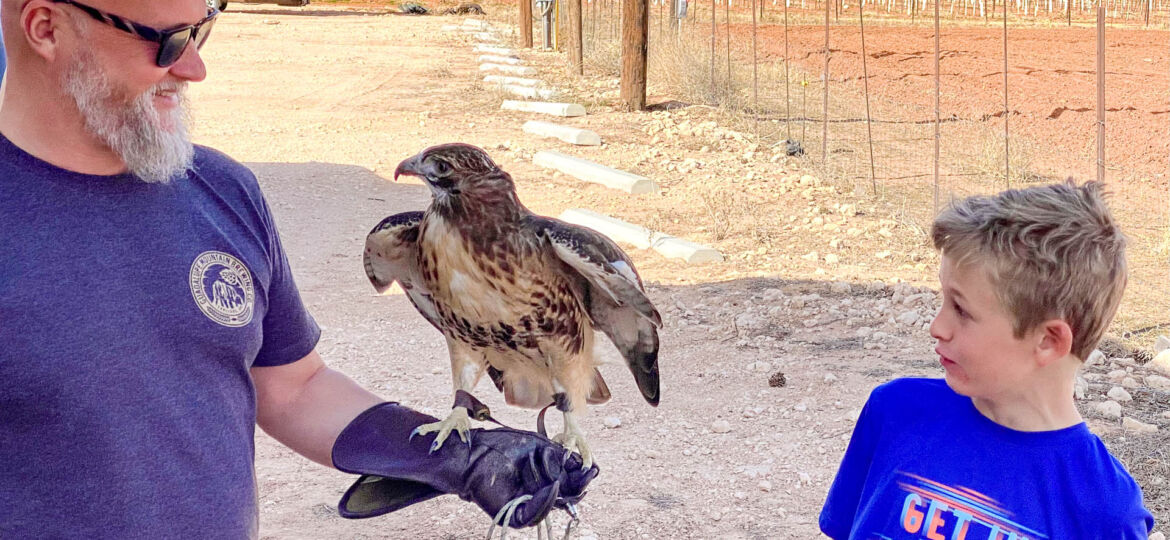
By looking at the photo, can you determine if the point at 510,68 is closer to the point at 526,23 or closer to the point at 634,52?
the point at 526,23

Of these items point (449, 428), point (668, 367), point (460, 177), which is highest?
point (460, 177)

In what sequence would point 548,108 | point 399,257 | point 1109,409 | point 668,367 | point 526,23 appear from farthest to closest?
point 526,23, point 548,108, point 668,367, point 1109,409, point 399,257

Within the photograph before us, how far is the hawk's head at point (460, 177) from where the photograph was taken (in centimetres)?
258

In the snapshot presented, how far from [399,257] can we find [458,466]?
601 millimetres

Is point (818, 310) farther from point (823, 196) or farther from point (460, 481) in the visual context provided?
point (460, 481)

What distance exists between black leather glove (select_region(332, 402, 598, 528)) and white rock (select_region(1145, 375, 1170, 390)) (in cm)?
405

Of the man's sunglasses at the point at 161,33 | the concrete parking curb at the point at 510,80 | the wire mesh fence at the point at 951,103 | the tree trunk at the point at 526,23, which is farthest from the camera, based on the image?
the tree trunk at the point at 526,23

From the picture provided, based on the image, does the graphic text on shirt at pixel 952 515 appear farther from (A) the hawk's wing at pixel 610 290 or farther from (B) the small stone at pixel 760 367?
(B) the small stone at pixel 760 367

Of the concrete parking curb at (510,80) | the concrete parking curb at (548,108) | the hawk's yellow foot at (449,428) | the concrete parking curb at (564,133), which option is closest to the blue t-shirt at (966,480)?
the hawk's yellow foot at (449,428)

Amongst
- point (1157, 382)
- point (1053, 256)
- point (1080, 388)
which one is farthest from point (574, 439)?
point (1157, 382)

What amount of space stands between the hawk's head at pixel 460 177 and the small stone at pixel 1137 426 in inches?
143

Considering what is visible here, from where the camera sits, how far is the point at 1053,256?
1945 millimetres

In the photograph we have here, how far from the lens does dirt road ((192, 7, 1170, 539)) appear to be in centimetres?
448

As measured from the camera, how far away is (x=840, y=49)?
22.2 metres
